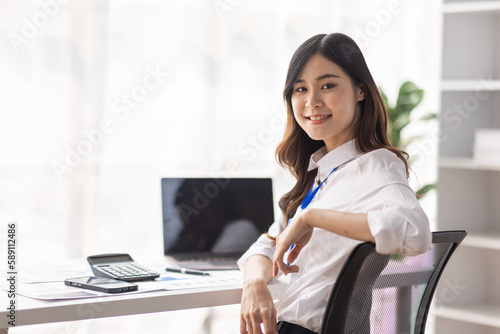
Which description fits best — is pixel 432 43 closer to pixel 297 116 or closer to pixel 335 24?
pixel 335 24

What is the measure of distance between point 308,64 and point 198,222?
2.73 feet

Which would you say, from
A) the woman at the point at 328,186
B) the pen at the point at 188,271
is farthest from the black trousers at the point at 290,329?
the pen at the point at 188,271

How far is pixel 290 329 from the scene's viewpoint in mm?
1627

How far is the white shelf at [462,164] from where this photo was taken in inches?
119

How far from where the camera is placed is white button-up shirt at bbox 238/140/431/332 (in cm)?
138

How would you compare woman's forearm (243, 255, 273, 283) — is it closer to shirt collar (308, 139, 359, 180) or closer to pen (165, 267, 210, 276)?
pen (165, 267, 210, 276)

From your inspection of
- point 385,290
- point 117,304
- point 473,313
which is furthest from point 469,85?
point 117,304

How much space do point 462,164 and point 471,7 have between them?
73 cm

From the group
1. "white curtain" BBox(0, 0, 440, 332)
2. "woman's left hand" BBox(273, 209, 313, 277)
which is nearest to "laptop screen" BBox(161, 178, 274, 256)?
"woman's left hand" BBox(273, 209, 313, 277)

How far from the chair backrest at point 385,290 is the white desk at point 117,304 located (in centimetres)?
55

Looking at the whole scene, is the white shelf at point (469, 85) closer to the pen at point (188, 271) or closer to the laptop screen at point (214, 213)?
the laptop screen at point (214, 213)

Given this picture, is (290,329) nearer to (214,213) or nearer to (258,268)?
(258,268)

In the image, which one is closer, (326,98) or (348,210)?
(348,210)

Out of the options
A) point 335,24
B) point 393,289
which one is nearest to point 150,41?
point 335,24
